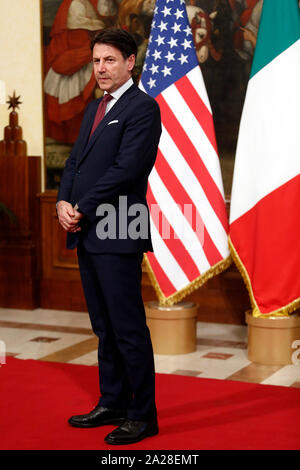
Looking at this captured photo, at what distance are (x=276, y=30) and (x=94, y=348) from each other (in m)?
2.57

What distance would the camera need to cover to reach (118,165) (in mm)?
3291

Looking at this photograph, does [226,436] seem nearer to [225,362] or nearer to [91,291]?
[91,291]

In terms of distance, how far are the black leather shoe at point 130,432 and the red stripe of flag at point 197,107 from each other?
2.50 metres

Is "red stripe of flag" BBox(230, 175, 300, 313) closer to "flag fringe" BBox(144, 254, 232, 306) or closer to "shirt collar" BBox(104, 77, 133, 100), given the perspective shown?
"flag fringe" BBox(144, 254, 232, 306)

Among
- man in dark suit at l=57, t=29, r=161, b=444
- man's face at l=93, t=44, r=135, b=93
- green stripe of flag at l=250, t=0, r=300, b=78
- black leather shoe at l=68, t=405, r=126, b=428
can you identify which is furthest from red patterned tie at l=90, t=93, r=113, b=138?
green stripe of flag at l=250, t=0, r=300, b=78

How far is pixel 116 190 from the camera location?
10.8 ft

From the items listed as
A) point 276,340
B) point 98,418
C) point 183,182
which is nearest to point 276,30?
point 183,182

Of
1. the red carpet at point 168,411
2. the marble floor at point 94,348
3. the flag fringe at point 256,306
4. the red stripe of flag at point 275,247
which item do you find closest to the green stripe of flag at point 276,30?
the red stripe of flag at point 275,247

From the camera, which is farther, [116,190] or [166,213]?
[166,213]

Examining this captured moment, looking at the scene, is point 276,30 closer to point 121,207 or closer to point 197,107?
point 197,107

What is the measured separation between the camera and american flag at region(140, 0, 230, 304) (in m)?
5.39

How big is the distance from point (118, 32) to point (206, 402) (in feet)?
6.50

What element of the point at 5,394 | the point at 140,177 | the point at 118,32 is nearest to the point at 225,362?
the point at 5,394

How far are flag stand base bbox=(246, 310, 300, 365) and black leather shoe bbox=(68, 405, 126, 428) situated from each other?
67.6 inches
